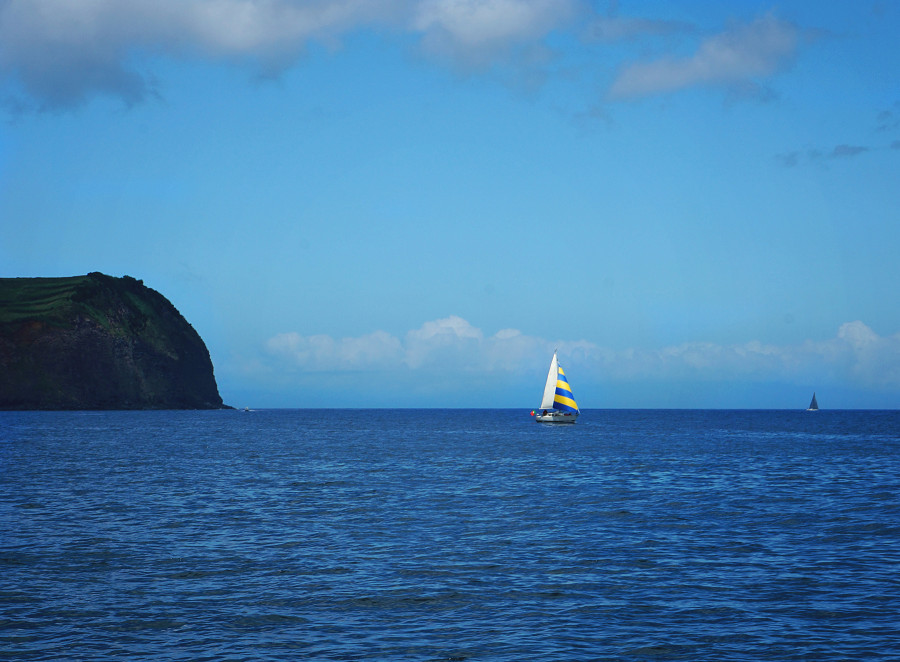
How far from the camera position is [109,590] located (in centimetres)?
2495

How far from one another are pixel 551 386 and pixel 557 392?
1664mm

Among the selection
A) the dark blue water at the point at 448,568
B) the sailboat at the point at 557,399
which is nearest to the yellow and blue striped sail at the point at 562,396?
the sailboat at the point at 557,399

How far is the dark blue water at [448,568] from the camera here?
20.2m

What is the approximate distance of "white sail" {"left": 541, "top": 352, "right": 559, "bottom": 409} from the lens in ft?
476

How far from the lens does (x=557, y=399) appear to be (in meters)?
153

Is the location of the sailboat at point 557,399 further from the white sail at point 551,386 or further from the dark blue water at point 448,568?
the dark blue water at point 448,568

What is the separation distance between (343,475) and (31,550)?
33.8m

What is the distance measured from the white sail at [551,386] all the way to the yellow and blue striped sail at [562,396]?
54 cm

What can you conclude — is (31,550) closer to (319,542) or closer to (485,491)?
(319,542)

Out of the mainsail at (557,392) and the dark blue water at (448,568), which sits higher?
the mainsail at (557,392)

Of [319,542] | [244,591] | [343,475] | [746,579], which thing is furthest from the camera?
[343,475]

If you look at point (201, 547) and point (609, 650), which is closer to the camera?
point (609, 650)

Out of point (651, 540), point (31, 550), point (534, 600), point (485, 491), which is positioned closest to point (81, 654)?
point (534, 600)

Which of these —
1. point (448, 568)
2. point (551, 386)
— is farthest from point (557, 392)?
point (448, 568)
